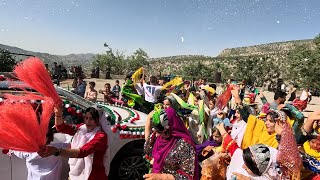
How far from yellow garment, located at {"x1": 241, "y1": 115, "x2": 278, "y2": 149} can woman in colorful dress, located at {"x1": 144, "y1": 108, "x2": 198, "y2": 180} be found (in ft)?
3.68

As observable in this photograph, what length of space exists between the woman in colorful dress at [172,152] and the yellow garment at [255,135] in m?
1.12

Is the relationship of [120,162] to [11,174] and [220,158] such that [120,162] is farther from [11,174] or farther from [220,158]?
[220,158]

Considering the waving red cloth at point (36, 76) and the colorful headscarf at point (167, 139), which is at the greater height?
the waving red cloth at point (36, 76)

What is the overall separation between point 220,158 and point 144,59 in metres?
48.6

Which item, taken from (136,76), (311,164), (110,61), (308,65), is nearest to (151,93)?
(136,76)

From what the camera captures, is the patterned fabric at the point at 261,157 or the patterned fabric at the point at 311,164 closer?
the patterned fabric at the point at 261,157

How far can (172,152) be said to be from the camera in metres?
2.73

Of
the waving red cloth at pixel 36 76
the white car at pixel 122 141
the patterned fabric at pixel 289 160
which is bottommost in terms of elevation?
the white car at pixel 122 141

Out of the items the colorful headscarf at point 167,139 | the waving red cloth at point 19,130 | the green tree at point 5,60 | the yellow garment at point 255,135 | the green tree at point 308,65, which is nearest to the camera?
the waving red cloth at point 19,130

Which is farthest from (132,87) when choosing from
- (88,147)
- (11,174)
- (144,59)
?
(144,59)

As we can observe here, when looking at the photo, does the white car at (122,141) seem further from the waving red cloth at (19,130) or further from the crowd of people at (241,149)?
the waving red cloth at (19,130)

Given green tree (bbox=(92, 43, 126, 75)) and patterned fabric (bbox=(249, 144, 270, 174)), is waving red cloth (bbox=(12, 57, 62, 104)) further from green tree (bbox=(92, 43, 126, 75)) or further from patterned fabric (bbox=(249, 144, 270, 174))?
green tree (bbox=(92, 43, 126, 75))

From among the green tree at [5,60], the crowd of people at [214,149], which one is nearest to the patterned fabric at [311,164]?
the crowd of people at [214,149]

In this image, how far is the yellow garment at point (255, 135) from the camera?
356 cm
